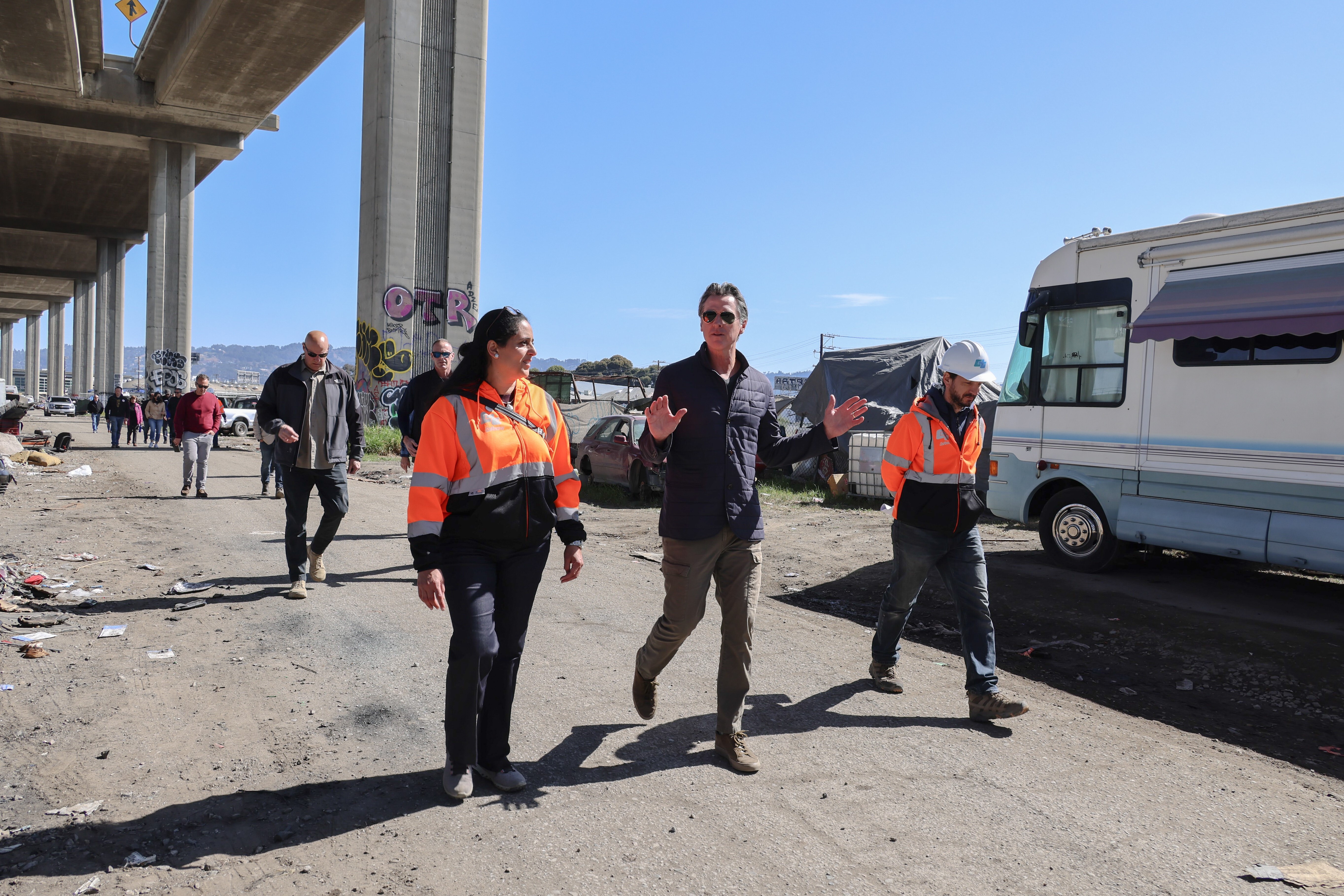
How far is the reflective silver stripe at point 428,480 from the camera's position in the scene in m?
3.57

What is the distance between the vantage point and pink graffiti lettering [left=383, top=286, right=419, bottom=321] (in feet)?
79.8

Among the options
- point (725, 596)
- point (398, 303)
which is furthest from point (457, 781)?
point (398, 303)

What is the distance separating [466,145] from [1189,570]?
21857 mm

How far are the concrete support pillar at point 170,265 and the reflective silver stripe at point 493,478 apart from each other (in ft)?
151

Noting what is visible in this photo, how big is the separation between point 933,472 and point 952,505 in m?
0.21

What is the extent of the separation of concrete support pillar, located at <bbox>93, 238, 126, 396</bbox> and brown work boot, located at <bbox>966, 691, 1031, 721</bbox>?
65496 millimetres

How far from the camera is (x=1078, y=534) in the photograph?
9.44m

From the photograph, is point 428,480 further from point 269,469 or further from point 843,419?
point 269,469

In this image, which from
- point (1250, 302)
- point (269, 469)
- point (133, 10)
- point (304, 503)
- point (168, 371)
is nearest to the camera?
point (304, 503)

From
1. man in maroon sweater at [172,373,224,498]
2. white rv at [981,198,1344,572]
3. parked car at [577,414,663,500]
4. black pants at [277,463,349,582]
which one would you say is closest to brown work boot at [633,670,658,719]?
black pants at [277,463,349,582]

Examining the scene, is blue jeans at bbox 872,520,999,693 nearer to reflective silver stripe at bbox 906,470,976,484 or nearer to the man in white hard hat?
the man in white hard hat

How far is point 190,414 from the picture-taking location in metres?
14.4

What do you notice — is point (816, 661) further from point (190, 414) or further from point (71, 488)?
point (71, 488)

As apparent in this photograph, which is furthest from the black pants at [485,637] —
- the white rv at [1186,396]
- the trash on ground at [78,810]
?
the white rv at [1186,396]
